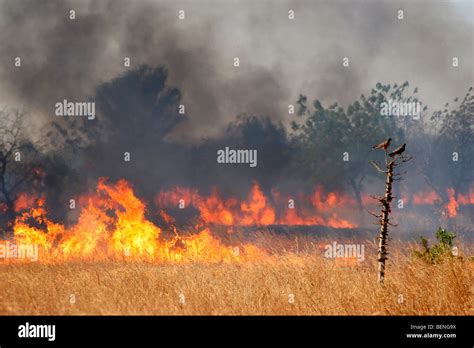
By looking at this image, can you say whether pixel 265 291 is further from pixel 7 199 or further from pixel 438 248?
pixel 7 199

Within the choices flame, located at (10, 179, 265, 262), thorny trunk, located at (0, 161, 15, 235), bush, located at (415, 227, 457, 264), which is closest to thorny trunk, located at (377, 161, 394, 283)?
bush, located at (415, 227, 457, 264)

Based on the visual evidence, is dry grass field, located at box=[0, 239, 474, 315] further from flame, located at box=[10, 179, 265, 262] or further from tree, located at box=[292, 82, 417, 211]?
tree, located at box=[292, 82, 417, 211]

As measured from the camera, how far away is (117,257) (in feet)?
62.1

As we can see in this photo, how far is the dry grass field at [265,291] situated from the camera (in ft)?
32.2

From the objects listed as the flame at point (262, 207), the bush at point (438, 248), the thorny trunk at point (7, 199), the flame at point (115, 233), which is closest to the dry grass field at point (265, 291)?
the bush at point (438, 248)

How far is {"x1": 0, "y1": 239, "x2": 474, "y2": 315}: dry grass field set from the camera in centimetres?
982

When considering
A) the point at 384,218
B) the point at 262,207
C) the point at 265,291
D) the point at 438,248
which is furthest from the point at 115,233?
the point at 384,218

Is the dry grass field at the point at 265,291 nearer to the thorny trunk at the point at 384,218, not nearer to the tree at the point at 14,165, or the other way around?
the thorny trunk at the point at 384,218

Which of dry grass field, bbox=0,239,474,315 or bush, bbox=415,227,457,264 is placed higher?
bush, bbox=415,227,457,264

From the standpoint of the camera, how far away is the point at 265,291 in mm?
11117
